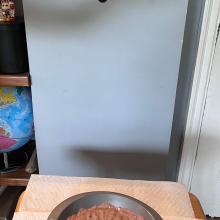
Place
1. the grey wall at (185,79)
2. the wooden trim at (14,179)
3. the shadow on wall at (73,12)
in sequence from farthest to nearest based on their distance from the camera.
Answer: the wooden trim at (14,179) < the grey wall at (185,79) < the shadow on wall at (73,12)

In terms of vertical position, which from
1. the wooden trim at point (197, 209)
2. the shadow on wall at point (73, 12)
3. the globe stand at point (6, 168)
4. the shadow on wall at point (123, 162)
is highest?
the shadow on wall at point (73, 12)

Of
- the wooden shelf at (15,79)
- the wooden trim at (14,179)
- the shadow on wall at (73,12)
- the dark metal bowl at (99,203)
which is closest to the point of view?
the dark metal bowl at (99,203)

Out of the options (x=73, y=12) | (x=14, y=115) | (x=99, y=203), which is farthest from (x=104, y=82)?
(x=99, y=203)

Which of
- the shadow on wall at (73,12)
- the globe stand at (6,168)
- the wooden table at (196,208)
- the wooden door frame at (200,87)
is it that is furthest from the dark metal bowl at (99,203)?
the globe stand at (6,168)

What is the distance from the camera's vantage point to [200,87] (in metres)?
1.33

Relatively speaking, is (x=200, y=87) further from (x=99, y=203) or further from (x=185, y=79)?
(x=99, y=203)

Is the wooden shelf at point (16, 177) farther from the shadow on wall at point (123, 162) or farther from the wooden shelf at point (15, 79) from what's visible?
the wooden shelf at point (15, 79)

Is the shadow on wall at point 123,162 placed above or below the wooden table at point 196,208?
below

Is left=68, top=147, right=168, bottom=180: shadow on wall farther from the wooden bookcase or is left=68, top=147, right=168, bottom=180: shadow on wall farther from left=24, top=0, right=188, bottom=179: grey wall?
the wooden bookcase

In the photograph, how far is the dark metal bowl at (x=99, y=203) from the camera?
28.1 inches

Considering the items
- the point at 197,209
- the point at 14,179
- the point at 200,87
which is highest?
the point at 200,87

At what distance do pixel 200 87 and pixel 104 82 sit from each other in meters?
0.44

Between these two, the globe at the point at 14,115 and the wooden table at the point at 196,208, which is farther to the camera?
the globe at the point at 14,115

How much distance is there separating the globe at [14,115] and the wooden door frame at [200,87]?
0.72m
